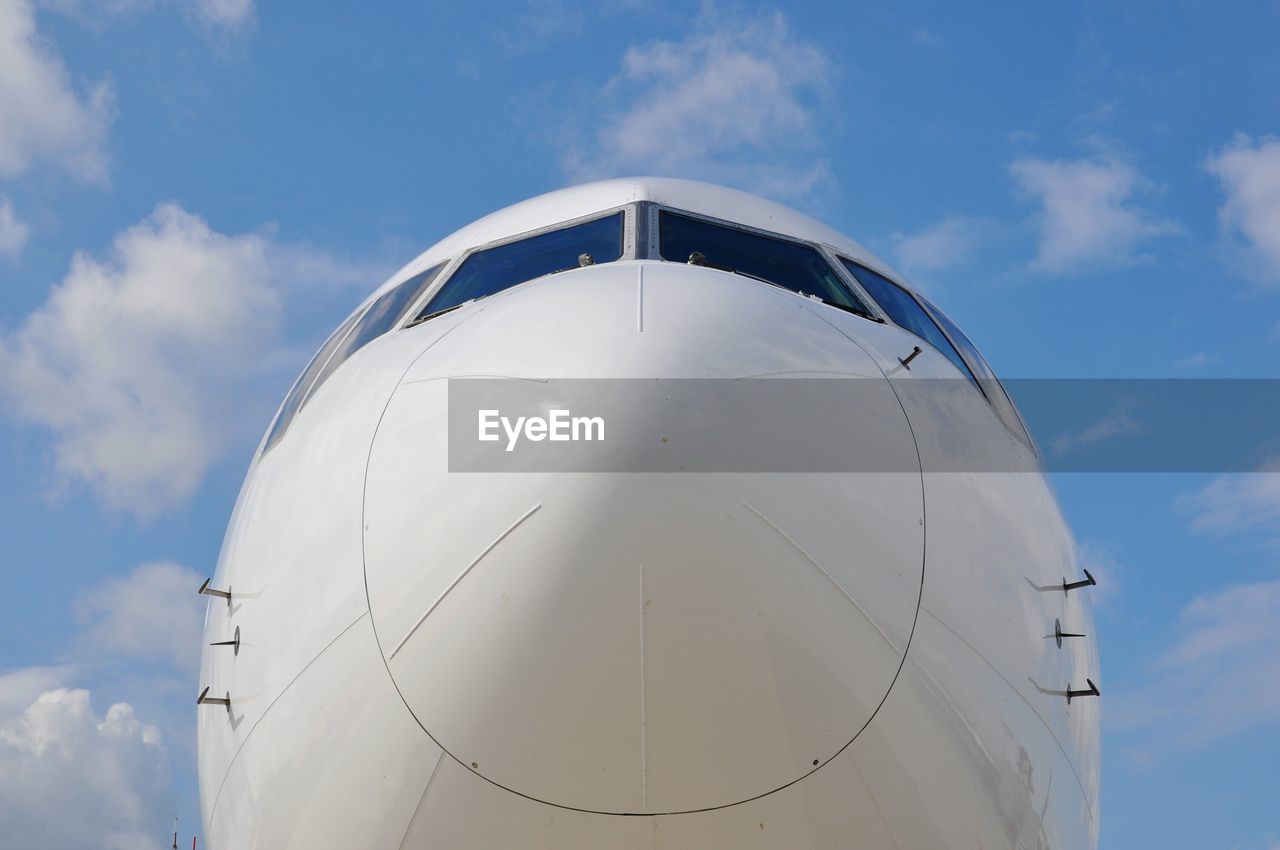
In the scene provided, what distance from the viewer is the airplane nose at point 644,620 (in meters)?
4.18

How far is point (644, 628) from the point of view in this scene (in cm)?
416

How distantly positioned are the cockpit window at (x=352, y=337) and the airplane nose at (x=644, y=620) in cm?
265

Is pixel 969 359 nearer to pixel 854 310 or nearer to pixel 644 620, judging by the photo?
pixel 854 310

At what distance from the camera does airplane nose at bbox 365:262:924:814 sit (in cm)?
418

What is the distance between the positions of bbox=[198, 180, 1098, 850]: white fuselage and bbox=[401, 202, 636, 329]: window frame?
1357mm

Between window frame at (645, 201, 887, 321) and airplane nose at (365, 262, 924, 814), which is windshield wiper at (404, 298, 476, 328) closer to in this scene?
window frame at (645, 201, 887, 321)

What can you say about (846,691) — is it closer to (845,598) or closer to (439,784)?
(845,598)

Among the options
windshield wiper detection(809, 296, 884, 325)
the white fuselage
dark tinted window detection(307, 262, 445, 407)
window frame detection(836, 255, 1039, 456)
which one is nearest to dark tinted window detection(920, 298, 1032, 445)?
window frame detection(836, 255, 1039, 456)

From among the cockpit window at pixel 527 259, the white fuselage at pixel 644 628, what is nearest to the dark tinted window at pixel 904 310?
the cockpit window at pixel 527 259

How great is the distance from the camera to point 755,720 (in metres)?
4.24

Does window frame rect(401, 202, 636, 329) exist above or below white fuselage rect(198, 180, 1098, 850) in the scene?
above

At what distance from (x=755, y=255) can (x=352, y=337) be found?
234 centimetres

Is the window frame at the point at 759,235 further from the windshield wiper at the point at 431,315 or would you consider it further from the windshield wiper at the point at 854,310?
the windshield wiper at the point at 431,315

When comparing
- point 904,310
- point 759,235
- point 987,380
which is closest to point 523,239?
point 759,235
